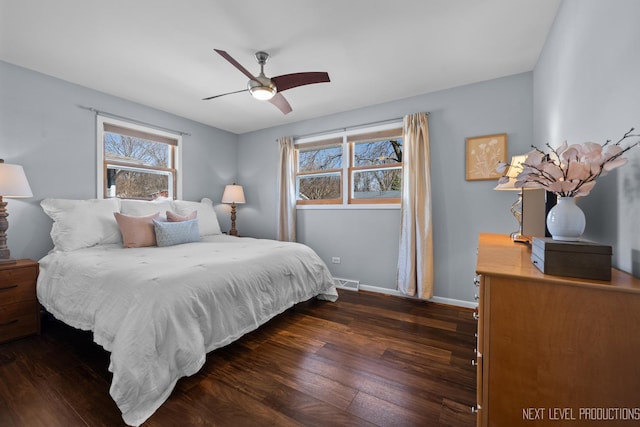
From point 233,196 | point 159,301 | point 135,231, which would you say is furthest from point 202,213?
point 159,301

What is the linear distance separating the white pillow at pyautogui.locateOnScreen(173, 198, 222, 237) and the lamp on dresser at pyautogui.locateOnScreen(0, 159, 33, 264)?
1338mm

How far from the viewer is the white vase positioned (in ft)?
2.98

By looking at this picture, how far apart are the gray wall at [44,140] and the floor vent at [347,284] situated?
319cm

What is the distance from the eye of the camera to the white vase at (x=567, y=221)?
909mm

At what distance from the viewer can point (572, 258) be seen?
803 millimetres

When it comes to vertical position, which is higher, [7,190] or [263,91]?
[263,91]

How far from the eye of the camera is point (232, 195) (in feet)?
13.6

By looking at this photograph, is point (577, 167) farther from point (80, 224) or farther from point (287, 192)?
point (80, 224)

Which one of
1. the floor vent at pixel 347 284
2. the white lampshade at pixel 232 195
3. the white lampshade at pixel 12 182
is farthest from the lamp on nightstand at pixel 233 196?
the white lampshade at pixel 12 182

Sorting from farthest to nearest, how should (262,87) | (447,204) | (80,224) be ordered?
(447,204), (80,224), (262,87)

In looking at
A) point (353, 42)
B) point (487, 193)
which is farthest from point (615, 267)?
point (353, 42)

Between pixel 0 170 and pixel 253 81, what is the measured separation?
223cm

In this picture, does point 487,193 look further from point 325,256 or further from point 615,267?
point 325,256

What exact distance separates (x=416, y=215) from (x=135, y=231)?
10.0 feet
